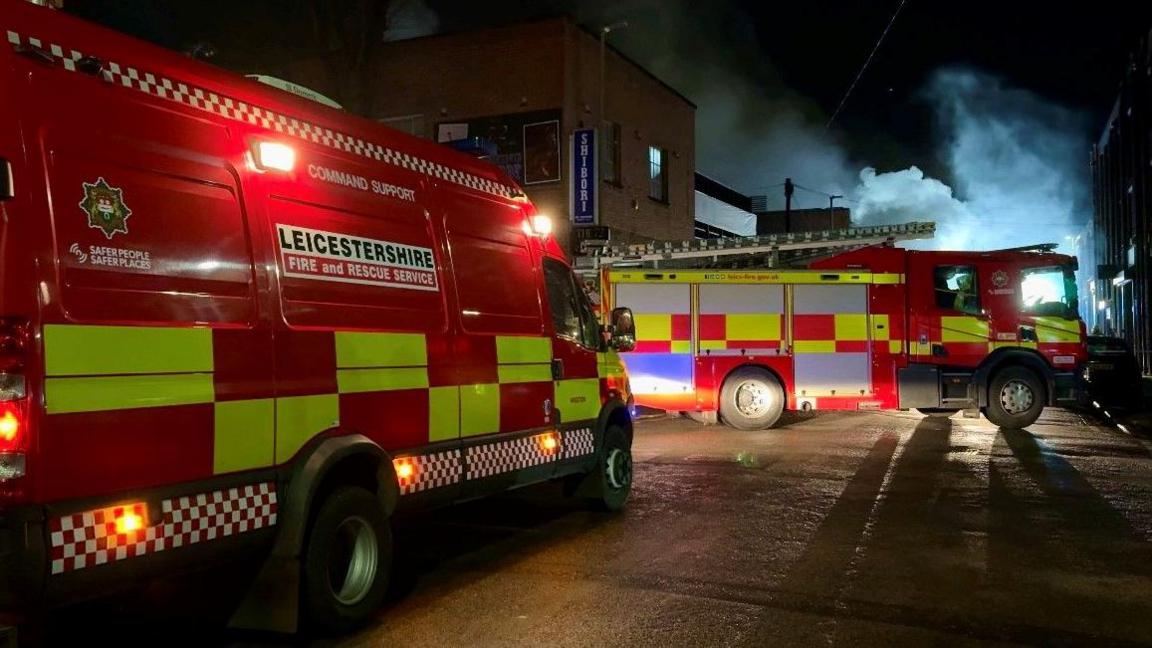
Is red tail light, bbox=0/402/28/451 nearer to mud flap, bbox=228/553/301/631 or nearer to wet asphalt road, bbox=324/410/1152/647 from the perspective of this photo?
mud flap, bbox=228/553/301/631

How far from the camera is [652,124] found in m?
25.8

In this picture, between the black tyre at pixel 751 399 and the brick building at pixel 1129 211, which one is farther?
the brick building at pixel 1129 211

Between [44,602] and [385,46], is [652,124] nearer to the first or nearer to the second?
[385,46]

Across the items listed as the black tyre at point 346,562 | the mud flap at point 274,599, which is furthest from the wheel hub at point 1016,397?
the mud flap at point 274,599

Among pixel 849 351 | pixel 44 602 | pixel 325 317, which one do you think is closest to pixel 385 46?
pixel 849 351

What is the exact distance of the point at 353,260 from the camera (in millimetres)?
4801

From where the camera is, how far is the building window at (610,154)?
23031 millimetres

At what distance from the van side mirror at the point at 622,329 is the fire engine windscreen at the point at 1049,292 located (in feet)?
28.1

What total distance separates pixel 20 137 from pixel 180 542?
1.60 metres

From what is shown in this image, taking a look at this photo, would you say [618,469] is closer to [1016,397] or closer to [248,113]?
[248,113]

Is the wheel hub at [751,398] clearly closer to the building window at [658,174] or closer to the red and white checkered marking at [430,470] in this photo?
the red and white checkered marking at [430,470]

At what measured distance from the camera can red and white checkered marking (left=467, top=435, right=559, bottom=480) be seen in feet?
18.5

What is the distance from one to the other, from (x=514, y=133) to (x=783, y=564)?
1745cm

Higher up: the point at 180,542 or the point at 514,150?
the point at 514,150
